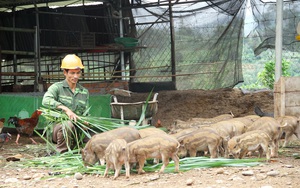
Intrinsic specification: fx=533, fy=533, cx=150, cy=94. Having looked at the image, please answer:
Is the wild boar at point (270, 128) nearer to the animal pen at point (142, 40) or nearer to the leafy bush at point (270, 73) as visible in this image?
the animal pen at point (142, 40)

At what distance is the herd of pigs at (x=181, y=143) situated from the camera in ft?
20.0

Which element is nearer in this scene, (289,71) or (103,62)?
(103,62)

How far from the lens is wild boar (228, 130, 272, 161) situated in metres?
6.91

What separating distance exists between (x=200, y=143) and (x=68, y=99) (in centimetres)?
213

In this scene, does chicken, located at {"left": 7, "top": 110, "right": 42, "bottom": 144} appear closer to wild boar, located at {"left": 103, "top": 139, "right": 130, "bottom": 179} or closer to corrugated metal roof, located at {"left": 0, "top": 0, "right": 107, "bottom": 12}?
wild boar, located at {"left": 103, "top": 139, "right": 130, "bottom": 179}

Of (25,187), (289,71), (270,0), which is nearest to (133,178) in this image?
(25,187)

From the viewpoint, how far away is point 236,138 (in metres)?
7.00

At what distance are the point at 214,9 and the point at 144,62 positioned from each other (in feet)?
8.80

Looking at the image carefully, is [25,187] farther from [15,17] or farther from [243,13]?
[15,17]

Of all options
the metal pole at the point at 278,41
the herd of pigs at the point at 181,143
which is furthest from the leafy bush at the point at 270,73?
the herd of pigs at the point at 181,143

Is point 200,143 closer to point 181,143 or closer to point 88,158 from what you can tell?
point 181,143

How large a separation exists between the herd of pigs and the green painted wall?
134 inches

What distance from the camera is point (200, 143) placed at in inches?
275

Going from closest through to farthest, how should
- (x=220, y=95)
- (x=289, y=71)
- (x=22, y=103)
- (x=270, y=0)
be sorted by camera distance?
(x=22, y=103) < (x=270, y=0) < (x=220, y=95) < (x=289, y=71)
